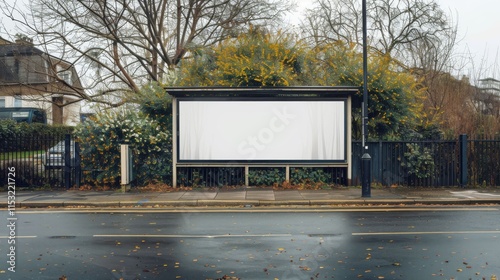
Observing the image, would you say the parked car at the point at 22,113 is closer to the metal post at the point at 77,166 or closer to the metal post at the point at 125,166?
the metal post at the point at 77,166

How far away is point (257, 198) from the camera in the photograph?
16.0m

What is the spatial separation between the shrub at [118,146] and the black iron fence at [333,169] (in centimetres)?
48

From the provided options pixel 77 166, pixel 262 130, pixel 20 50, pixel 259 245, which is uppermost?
pixel 20 50

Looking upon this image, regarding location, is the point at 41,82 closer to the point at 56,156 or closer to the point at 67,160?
the point at 56,156

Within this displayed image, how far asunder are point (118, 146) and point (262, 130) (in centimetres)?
460

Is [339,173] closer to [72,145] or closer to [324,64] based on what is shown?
[324,64]

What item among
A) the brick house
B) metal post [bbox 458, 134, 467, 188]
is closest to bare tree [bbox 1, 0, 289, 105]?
the brick house

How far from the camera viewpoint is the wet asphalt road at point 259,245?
25.7 ft

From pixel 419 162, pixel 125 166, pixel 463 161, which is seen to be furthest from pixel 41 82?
pixel 463 161

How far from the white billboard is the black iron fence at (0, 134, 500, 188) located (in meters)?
0.56

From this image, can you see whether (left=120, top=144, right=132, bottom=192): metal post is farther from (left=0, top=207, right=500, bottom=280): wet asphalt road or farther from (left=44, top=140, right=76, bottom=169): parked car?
(left=0, top=207, right=500, bottom=280): wet asphalt road

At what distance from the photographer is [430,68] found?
29875 mm

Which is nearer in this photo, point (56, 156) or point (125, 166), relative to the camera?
point (125, 166)

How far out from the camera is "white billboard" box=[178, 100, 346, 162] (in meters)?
18.7
